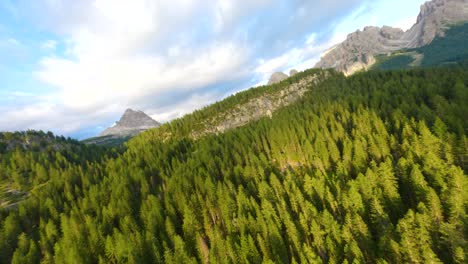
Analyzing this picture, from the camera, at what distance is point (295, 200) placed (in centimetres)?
8675

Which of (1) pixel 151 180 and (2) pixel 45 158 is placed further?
(2) pixel 45 158

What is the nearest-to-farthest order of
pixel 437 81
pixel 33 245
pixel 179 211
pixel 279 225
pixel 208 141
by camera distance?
pixel 279 225
pixel 33 245
pixel 179 211
pixel 437 81
pixel 208 141

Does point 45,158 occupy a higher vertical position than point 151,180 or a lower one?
higher

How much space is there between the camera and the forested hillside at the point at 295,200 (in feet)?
202

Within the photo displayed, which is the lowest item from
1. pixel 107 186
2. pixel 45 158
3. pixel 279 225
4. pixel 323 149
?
pixel 279 225

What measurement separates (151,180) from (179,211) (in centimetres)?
4165

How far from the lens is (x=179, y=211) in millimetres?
102375

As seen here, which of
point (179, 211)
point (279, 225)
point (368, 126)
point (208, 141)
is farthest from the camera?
point (208, 141)

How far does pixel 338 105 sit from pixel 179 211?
115845 mm

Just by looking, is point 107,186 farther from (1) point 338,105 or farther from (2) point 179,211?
(1) point 338,105

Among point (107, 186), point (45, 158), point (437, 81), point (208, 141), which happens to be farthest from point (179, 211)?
point (437, 81)

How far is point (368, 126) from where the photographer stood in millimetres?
119875

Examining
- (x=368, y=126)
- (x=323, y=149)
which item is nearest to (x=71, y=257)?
(x=323, y=149)

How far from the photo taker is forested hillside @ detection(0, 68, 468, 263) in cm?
6162
